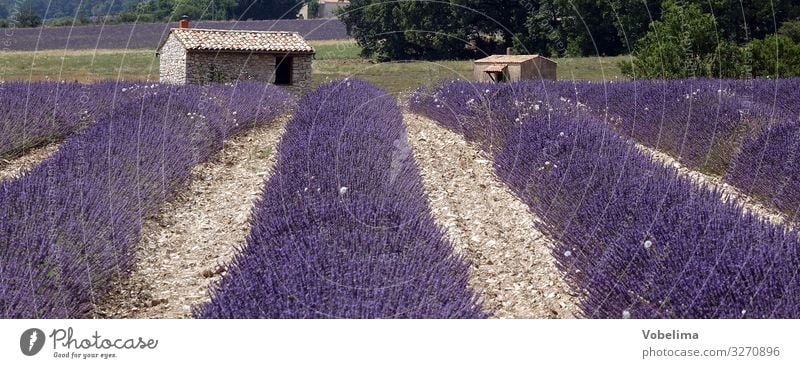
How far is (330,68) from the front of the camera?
2436 cm

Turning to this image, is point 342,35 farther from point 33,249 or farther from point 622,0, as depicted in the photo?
point 33,249

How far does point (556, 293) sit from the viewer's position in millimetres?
4605

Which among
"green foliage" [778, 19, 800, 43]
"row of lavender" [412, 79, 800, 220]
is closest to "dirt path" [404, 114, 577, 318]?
"row of lavender" [412, 79, 800, 220]

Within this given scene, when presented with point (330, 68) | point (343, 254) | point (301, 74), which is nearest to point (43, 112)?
point (343, 254)

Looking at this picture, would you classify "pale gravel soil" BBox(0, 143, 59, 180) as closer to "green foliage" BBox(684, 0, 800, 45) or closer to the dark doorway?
the dark doorway


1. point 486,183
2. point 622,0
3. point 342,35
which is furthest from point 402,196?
point 342,35

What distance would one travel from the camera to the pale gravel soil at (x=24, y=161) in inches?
330

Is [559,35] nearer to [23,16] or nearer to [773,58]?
[773,58]

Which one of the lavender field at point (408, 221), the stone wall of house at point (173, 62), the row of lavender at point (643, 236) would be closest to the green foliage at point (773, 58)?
the lavender field at point (408, 221)

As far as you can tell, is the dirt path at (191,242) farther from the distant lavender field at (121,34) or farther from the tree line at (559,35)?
the distant lavender field at (121,34)

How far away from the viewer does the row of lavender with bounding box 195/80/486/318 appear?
3002mm

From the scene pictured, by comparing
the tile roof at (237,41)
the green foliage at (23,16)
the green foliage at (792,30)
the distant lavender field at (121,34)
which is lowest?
the distant lavender field at (121,34)

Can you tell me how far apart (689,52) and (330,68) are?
9662 mm

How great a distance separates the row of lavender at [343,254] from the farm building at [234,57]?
13.6 m
